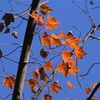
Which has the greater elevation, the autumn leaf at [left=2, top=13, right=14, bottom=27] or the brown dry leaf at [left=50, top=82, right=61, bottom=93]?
the autumn leaf at [left=2, top=13, right=14, bottom=27]

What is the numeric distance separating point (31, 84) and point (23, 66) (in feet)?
1.24

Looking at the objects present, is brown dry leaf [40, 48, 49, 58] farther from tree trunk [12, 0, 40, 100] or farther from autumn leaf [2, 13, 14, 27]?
autumn leaf [2, 13, 14, 27]

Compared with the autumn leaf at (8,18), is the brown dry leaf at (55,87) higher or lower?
lower

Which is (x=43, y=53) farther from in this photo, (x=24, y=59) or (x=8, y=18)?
(x=8, y=18)

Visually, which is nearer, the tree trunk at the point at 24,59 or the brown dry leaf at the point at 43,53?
the tree trunk at the point at 24,59

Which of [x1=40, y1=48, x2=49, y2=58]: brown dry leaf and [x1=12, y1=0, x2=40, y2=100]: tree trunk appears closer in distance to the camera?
[x1=12, y1=0, x2=40, y2=100]: tree trunk

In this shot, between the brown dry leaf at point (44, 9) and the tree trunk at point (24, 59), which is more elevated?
the brown dry leaf at point (44, 9)

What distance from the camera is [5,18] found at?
183 centimetres

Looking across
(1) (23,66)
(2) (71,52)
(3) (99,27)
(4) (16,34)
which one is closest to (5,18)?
(4) (16,34)

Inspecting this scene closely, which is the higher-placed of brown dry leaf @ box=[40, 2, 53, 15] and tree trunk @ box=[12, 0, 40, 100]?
brown dry leaf @ box=[40, 2, 53, 15]

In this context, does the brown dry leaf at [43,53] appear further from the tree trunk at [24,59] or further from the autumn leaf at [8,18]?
the autumn leaf at [8,18]

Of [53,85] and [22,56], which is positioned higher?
[22,56]

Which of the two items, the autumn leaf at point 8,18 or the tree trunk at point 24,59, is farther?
the autumn leaf at point 8,18

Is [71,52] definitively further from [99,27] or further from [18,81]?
[99,27]
